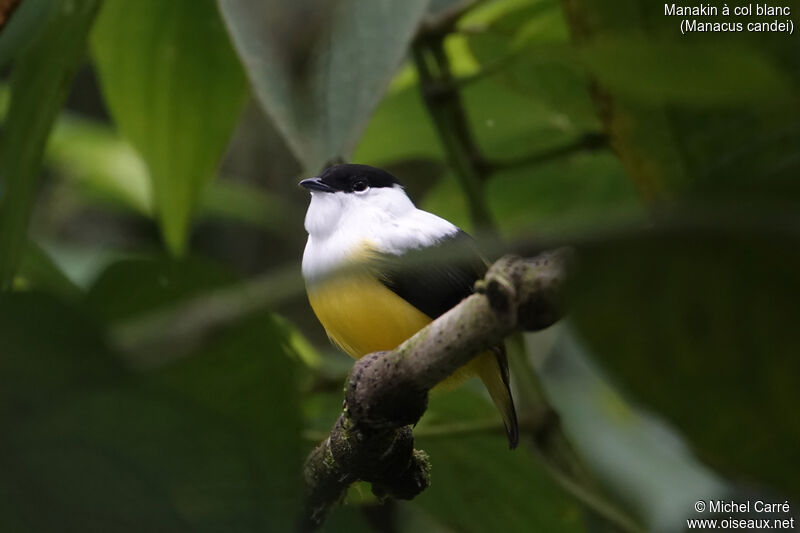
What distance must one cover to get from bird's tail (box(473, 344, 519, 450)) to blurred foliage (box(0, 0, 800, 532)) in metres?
0.06

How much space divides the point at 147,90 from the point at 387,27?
0.39 m

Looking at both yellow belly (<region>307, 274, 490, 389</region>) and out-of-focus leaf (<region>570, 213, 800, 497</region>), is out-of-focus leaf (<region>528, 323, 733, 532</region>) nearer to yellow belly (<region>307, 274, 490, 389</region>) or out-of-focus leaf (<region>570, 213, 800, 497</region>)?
yellow belly (<region>307, 274, 490, 389</region>)

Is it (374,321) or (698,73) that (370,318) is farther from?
(698,73)

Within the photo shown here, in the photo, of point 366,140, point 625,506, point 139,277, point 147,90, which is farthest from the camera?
point 625,506

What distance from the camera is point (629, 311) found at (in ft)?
0.62

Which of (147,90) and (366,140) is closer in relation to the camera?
(147,90)

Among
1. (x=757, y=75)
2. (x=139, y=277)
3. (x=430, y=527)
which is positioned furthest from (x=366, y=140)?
(x=757, y=75)

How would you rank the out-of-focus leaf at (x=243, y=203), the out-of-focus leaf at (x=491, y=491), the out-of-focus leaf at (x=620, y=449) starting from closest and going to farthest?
the out-of-focus leaf at (x=491, y=491) < the out-of-focus leaf at (x=243, y=203) < the out-of-focus leaf at (x=620, y=449)

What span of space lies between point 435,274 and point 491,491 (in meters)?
0.40

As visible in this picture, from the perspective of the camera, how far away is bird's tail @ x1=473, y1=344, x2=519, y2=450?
1.65ft

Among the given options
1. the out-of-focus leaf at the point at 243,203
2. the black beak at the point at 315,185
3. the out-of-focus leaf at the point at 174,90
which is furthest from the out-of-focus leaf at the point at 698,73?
the out-of-focus leaf at the point at 243,203

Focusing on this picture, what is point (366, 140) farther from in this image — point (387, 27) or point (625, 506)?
point (625, 506)

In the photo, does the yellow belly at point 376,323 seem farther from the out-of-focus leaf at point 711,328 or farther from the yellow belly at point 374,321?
the out-of-focus leaf at point 711,328

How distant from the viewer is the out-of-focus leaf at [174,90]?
75 cm
